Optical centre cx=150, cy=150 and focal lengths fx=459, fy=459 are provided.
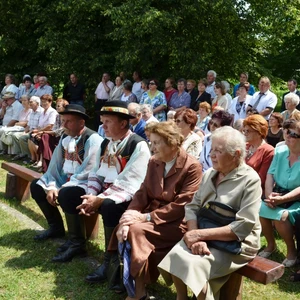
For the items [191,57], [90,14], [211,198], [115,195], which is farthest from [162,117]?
[211,198]

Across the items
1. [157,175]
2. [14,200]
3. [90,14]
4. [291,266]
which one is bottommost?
[14,200]

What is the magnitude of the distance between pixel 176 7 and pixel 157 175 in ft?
30.3

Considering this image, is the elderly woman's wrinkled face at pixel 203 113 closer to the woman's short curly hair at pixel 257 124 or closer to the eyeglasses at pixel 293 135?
the woman's short curly hair at pixel 257 124

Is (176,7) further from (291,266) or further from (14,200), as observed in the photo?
(291,266)

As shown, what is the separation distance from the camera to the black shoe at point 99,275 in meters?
4.04

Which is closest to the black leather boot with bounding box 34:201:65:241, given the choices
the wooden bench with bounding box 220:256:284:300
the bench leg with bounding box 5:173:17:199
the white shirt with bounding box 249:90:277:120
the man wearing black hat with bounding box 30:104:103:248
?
the man wearing black hat with bounding box 30:104:103:248

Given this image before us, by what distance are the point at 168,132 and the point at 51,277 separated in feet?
5.68

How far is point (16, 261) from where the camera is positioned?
14.8ft

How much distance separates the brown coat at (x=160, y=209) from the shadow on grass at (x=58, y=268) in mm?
379

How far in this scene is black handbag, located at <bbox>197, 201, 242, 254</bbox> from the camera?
10.5ft

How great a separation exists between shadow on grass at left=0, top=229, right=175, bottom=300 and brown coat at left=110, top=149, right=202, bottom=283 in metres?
0.38

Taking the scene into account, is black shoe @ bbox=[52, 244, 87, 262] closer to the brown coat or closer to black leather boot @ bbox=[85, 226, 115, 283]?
black leather boot @ bbox=[85, 226, 115, 283]

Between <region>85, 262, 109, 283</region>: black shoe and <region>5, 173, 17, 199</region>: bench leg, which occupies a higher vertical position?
<region>85, 262, 109, 283</region>: black shoe

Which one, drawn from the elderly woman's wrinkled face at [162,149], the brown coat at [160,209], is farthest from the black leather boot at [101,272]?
the elderly woman's wrinkled face at [162,149]
